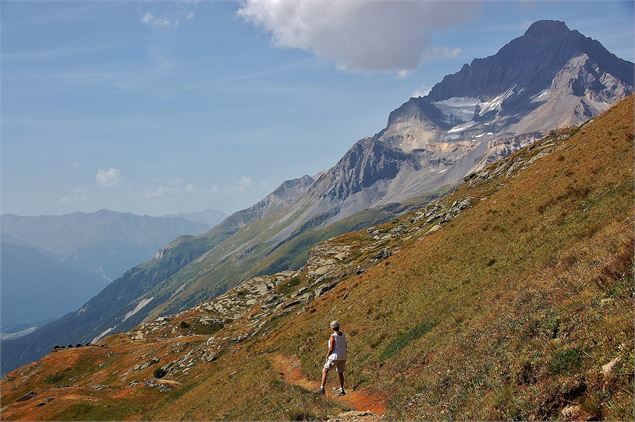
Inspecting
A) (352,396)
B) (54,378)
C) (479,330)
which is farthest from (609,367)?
(54,378)

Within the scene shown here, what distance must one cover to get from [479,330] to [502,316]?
1402 millimetres

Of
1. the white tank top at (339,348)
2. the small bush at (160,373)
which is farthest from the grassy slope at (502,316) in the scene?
the small bush at (160,373)

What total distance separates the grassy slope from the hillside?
75 mm

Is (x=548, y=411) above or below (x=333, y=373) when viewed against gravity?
above

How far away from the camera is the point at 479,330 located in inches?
813

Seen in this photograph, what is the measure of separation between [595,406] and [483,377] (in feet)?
15.7

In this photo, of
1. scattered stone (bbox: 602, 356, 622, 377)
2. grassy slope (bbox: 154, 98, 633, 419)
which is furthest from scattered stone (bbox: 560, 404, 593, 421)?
scattered stone (bbox: 602, 356, 622, 377)

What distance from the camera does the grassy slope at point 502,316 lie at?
41.1 ft

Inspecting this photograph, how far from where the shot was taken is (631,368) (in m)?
10.5

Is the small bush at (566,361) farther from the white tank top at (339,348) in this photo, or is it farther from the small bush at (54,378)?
the small bush at (54,378)

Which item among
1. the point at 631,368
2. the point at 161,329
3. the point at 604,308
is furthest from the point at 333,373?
the point at 161,329

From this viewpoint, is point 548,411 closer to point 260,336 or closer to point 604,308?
point 604,308

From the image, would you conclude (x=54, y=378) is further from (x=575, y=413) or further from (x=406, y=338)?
(x=575, y=413)

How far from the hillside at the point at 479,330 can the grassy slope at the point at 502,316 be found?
0.07 metres
